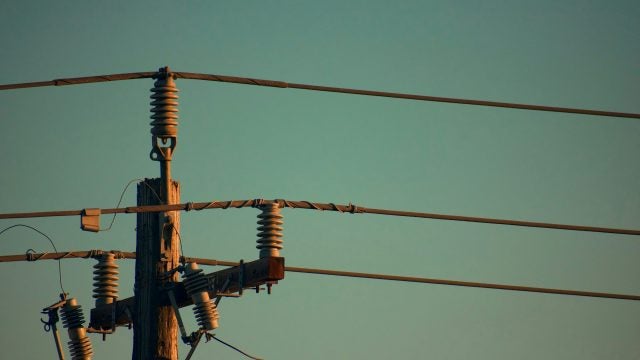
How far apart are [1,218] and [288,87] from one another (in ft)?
13.9

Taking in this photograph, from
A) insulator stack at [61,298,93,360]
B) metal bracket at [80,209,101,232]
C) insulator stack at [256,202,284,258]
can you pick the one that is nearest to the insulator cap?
insulator stack at [61,298,93,360]

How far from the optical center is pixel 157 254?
18188 mm

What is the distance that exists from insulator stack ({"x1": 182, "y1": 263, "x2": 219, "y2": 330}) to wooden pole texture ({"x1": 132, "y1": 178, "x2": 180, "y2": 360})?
1.40ft

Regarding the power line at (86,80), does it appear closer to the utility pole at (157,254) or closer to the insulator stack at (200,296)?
the utility pole at (157,254)

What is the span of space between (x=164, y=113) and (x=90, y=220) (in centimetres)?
172

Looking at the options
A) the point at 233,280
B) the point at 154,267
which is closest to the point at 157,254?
the point at 154,267

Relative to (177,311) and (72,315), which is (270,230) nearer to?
(177,311)

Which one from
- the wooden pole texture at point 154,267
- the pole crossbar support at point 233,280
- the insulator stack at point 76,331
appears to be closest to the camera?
the pole crossbar support at point 233,280

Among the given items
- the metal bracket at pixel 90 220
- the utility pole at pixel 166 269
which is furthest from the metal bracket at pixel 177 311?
the metal bracket at pixel 90 220

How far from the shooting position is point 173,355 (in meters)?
17.9

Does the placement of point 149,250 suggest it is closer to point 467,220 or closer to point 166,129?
point 166,129

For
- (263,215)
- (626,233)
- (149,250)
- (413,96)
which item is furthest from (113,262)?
(626,233)

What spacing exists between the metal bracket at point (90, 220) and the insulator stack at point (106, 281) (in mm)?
1316

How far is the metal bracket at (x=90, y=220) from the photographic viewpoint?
18.1 metres
